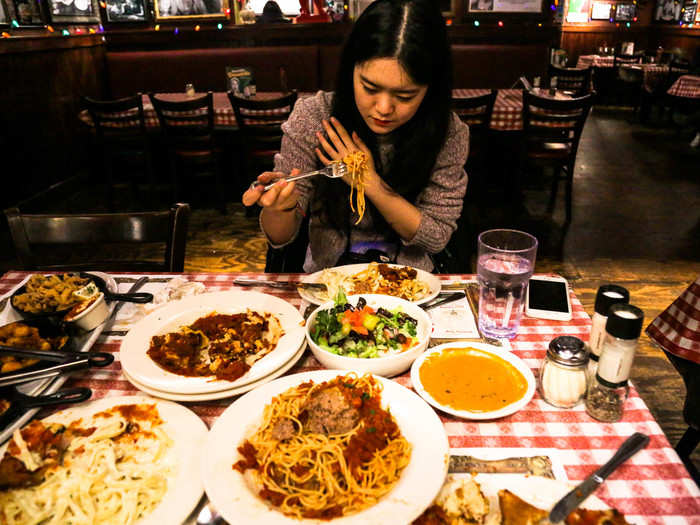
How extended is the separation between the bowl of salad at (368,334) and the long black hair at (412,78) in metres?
0.81

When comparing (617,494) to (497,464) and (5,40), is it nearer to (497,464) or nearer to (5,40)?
(497,464)

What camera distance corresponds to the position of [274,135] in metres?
5.31

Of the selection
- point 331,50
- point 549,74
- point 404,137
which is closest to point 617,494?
point 404,137

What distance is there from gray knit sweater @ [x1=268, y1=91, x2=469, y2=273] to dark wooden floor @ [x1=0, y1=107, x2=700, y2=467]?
0.44 m

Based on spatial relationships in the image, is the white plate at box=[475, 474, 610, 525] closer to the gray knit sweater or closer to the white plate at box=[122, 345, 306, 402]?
the white plate at box=[122, 345, 306, 402]

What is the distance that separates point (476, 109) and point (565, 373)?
4.45m

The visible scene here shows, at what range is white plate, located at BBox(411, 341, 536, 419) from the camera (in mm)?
1124

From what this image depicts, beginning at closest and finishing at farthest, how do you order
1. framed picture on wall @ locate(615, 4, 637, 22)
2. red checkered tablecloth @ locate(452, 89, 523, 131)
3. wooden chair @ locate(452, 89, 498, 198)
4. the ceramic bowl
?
the ceramic bowl → wooden chair @ locate(452, 89, 498, 198) → red checkered tablecloth @ locate(452, 89, 523, 131) → framed picture on wall @ locate(615, 4, 637, 22)

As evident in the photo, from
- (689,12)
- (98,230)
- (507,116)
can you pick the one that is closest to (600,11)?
(689,12)

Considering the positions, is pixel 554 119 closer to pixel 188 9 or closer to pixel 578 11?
pixel 188 9

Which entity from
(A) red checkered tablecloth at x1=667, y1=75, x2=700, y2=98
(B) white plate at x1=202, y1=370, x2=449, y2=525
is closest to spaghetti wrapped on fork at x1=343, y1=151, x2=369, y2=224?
(B) white plate at x1=202, y1=370, x2=449, y2=525

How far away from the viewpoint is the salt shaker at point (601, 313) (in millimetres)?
1173

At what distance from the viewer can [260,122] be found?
17.2 feet

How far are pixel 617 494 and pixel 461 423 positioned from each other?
0.34m
